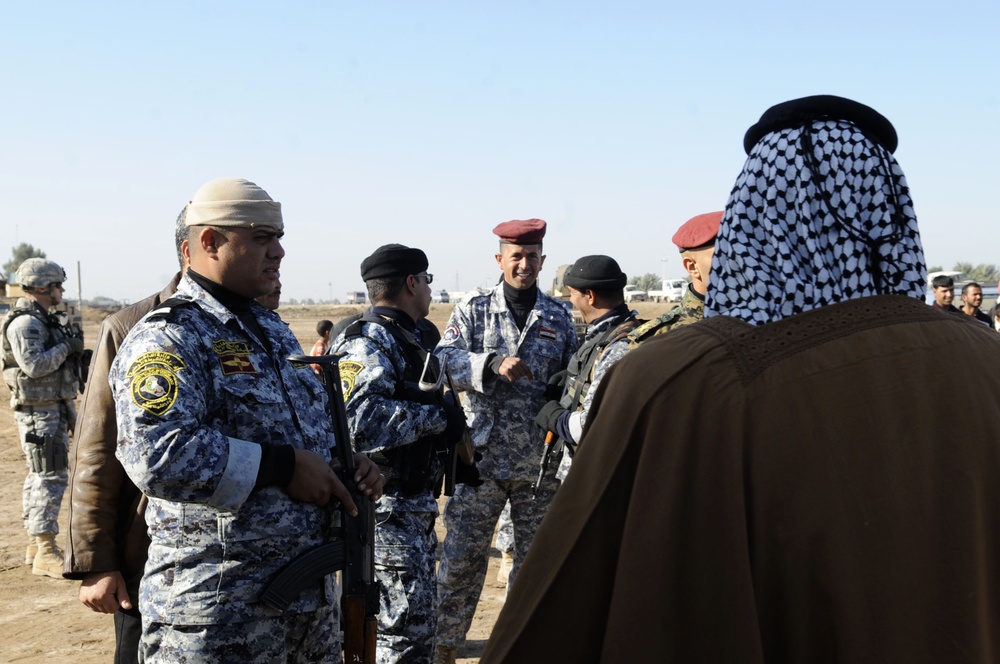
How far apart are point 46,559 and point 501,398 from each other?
4.26 metres

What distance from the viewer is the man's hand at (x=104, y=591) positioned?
3.11m

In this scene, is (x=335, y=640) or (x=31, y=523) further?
(x=31, y=523)

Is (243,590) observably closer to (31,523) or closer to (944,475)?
(944,475)

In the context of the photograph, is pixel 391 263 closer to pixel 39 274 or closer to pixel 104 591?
pixel 104 591

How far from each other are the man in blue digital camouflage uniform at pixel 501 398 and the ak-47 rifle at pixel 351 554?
79.7 inches

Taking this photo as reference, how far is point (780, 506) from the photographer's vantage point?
1.30 m

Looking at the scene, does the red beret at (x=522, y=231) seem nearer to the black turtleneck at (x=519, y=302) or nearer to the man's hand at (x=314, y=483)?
the black turtleneck at (x=519, y=302)

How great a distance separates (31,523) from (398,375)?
4.80m

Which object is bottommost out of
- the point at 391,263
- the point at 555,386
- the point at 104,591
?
the point at 104,591

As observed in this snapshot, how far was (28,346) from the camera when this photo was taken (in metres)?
→ 7.55

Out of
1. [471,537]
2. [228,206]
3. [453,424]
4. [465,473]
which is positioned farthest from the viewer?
[471,537]

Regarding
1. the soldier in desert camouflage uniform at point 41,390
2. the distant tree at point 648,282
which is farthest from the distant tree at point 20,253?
the soldier in desert camouflage uniform at point 41,390

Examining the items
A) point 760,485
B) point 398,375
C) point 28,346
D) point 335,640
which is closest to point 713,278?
point 760,485

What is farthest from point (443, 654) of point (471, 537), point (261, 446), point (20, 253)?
point (20, 253)
